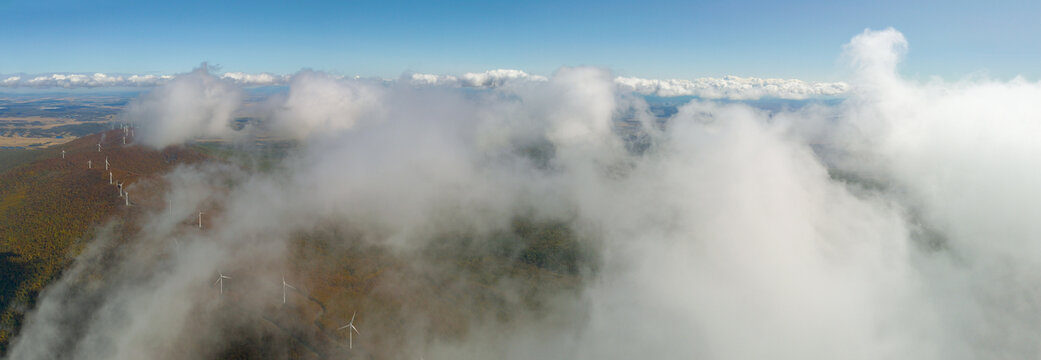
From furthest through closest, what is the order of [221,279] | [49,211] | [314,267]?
[314,267] < [49,211] < [221,279]

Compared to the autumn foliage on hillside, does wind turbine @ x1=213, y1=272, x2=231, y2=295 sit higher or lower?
lower

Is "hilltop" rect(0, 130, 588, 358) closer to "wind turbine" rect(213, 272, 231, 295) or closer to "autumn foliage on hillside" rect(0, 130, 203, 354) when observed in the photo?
"autumn foliage on hillside" rect(0, 130, 203, 354)

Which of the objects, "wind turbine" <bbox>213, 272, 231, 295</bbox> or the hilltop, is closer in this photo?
the hilltop

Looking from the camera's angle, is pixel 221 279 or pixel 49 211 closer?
pixel 221 279

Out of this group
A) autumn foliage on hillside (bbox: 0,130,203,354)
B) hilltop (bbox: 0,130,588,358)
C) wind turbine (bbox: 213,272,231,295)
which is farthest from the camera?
wind turbine (bbox: 213,272,231,295)

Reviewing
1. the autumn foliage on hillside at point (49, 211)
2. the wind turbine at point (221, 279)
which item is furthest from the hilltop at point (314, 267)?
the wind turbine at point (221, 279)

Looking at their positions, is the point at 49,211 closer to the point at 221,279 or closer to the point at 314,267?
the point at 221,279

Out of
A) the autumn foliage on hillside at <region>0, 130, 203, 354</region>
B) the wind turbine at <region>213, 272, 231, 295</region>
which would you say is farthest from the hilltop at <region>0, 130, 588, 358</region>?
the wind turbine at <region>213, 272, 231, 295</region>

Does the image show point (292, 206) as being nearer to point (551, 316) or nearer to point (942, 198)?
point (551, 316)

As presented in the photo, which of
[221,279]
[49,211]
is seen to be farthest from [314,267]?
[49,211]

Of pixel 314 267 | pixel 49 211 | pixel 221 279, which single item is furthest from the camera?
pixel 314 267
